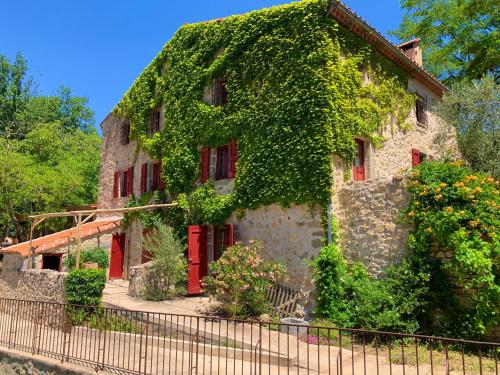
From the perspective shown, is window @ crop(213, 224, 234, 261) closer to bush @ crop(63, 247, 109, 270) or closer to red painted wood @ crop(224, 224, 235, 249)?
red painted wood @ crop(224, 224, 235, 249)

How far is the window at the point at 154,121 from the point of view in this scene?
16.7 m

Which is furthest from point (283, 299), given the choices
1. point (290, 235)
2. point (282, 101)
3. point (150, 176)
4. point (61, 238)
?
point (61, 238)

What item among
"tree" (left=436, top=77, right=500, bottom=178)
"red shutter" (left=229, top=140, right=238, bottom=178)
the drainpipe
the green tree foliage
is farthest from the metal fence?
the green tree foliage

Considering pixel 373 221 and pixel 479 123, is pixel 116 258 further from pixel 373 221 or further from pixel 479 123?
pixel 479 123

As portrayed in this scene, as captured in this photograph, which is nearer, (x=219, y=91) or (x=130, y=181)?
(x=219, y=91)

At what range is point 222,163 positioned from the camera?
43.6 feet

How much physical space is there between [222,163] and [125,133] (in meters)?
7.86

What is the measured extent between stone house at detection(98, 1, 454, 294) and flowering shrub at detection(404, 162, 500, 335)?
0.59m

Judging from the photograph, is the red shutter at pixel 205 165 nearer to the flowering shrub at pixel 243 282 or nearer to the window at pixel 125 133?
the flowering shrub at pixel 243 282

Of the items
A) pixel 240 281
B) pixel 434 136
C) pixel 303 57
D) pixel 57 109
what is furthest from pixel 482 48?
pixel 57 109

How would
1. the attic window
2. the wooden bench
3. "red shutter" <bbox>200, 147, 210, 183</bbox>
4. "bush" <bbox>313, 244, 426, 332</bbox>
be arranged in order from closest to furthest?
"bush" <bbox>313, 244, 426, 332</bbox>
the wooden bench
"red shutter" <bbox>200, 147, 210, 183</bbox>
the attic window

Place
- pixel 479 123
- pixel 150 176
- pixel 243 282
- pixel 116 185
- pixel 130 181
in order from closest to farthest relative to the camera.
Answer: pixel 243 282, pixel 479 123, pixel 150 176, pixel 130 181, pixel 116 185

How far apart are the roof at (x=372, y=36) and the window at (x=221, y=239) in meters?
6.73

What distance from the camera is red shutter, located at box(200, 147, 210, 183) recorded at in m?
13.3
